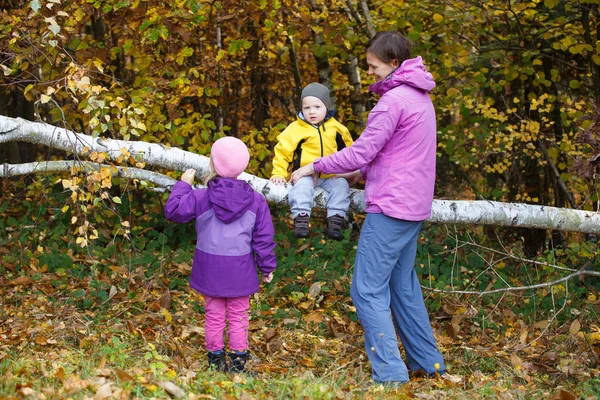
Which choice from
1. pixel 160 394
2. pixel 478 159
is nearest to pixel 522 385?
pixel 160 394

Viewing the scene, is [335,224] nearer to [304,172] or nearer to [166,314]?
[304,172]

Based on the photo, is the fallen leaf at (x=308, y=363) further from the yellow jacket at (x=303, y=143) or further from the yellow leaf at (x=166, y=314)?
the yellow jacket at (x=303, y=143)

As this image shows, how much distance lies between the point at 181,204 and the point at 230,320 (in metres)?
0.91

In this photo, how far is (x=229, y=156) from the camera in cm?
440

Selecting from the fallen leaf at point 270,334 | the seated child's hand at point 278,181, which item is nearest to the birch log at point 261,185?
the seated child's hand at point 278,181

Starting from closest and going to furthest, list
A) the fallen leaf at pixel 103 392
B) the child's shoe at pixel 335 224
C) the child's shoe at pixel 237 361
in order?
1. the fallen leaf at pixel 103 392
2. the child's shoe at pixel 237 361
3. the child's shoe at pixel 335 224

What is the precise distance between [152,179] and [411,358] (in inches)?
101

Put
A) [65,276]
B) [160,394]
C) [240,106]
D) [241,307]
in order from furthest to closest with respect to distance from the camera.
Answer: [240,106]
[65,276]
[241,307]
[160,394]

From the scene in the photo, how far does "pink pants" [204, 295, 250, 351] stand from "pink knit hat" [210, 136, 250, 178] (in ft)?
2.88

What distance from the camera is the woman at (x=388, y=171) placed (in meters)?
4.27

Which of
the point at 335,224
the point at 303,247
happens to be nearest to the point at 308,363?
the point at 335,224

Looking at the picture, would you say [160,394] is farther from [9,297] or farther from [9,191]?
[9,191]

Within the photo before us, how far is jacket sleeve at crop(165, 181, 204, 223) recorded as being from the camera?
4.31 metres

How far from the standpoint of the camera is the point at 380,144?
4.23 meters
